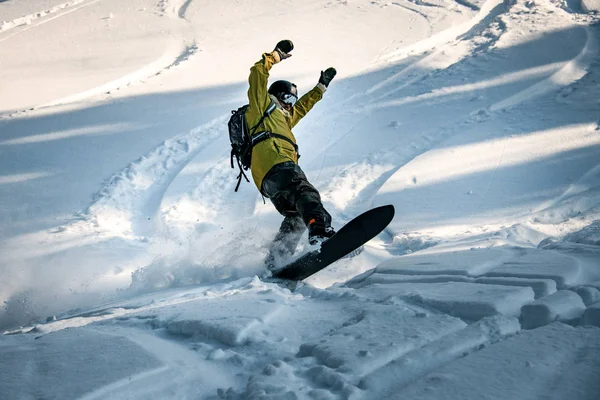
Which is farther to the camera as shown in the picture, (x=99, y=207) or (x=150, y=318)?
(x=99, y=207)

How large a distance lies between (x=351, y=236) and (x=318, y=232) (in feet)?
0.90

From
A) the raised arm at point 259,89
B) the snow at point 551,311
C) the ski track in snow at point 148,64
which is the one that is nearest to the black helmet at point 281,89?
the raised arm at point 259,89

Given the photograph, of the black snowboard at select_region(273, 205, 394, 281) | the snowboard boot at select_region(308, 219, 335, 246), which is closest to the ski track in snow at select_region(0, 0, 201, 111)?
the snowboard boot at select_region(308, 219, 335, 246)

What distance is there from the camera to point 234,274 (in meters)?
4.10

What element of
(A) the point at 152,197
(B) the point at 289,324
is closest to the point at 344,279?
(B) the point at 289,324

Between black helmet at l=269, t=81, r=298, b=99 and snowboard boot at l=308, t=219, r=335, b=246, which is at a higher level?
black helmet at l=269, t=81, r=298, b=99

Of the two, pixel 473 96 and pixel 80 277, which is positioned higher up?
pixel 473 96

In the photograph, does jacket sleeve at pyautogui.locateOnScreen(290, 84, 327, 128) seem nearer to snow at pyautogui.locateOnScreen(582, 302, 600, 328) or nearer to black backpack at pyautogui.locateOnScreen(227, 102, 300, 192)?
black backpack at pyautogui.locateOnScreen(227, 102, 300, 192)

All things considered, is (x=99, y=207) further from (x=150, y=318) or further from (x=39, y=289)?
(x=150, y=318)

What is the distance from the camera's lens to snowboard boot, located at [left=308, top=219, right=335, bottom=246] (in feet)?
12.3

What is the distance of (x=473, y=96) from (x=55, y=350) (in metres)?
6.76

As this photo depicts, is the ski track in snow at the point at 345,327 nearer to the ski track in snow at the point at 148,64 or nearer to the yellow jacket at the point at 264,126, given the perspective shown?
the yellow jacket at the point at 264,126

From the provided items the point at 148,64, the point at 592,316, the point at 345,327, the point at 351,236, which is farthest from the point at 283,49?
the point at 148,64

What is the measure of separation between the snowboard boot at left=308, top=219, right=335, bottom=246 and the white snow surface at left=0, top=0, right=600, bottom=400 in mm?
355
